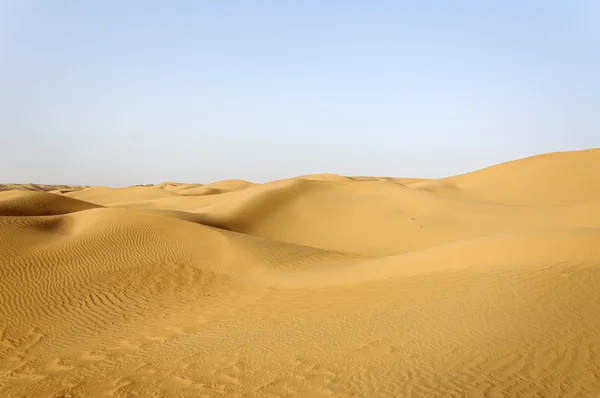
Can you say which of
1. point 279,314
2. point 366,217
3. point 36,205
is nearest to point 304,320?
point 279,314

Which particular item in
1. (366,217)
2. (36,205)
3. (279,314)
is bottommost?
(279,314)

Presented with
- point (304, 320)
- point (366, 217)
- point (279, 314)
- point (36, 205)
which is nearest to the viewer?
point (304, 320)

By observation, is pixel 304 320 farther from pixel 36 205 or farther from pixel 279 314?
pixel 36 205

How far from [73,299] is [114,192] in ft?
160

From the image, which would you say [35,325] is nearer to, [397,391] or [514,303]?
[397,391]

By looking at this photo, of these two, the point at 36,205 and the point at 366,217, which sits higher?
the point at 36,205

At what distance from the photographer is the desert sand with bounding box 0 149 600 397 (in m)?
5.41

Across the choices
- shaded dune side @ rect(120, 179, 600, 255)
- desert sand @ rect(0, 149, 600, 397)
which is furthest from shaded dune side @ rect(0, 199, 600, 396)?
shaded dune side @ rect(120, 179, 600, 255)

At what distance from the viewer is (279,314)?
28.6 ft

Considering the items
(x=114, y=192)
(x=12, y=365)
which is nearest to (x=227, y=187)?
(x=114, y=192)

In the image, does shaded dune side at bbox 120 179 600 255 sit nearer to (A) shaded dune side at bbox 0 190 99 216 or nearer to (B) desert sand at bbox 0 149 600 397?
(B) desert sand at bbox 0 149 600 397

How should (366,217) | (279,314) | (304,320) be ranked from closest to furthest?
(304,320), (279,314), (366,217)

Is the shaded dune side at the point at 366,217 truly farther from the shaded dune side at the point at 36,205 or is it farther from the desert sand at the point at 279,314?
the shaded dune side at the point at 36,205

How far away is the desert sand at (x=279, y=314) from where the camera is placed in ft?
17.8
